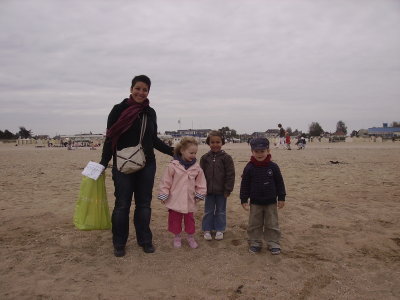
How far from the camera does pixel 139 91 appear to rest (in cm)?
373

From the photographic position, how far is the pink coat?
394cm

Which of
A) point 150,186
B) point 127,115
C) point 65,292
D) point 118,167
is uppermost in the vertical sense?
point 127,115

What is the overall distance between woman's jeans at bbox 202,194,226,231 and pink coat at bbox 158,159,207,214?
0.38 m

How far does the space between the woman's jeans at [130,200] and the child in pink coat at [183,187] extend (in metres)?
0.21

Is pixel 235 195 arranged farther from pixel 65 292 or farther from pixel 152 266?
pixel 65 292

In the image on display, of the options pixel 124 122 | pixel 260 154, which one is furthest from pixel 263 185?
pixel 124 122

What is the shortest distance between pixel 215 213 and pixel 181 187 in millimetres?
752

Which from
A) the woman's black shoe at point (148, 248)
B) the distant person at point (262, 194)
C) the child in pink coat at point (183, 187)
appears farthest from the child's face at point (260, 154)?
the woman's black shoe at point (148, 248)

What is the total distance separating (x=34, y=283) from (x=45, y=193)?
4.52 m

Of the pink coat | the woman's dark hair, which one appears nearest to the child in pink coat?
the pink coat

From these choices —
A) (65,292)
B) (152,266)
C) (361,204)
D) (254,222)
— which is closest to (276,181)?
(254,222)

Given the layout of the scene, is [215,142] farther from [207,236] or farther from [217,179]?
[207,236]

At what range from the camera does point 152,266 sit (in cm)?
346

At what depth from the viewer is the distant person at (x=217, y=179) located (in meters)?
4.25
